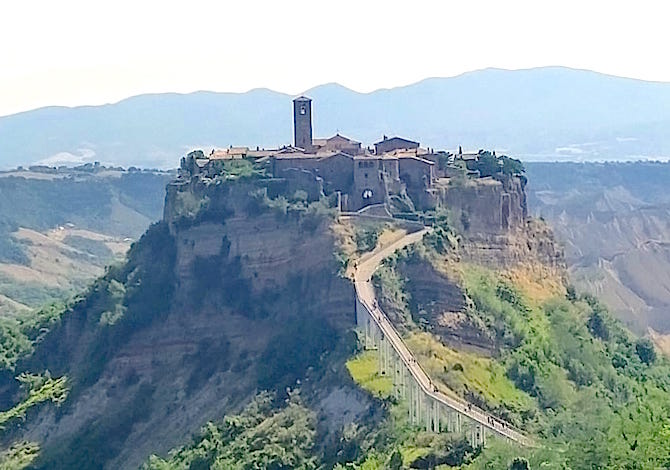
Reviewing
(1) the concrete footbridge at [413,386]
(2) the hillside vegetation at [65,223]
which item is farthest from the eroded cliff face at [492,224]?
(2) the hillside vegetation at [65,223]

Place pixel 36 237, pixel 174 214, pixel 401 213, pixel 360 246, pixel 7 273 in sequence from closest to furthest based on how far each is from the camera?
pixel 360 246
pixel 401 213
pixel 174 214
pixel 7 273
pixel 36 237

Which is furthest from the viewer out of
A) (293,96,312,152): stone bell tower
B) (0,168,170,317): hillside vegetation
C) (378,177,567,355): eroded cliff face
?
(0,168,170,317): hillside vegetation

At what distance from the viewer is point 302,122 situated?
6856 cm

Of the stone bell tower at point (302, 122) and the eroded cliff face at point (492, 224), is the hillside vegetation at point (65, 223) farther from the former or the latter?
the eroded cliff face at point (492, 224)

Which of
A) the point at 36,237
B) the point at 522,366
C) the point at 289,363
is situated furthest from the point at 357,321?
the point at 36,237

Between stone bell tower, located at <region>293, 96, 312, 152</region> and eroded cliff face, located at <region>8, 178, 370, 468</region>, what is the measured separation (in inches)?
299

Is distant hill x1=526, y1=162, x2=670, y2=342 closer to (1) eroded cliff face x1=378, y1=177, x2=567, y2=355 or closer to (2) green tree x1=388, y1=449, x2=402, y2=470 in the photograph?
(1) eroded cliff face x1=378, y1=177, x2=567, y2=355

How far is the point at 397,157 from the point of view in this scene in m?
60.9

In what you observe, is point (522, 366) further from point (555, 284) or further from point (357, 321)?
point (555, 284)

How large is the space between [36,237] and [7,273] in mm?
21889

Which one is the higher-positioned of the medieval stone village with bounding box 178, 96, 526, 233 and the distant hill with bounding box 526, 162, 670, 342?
the medieval stone village with bounding box 178, 96, 526, 233

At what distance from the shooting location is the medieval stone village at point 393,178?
196 ft

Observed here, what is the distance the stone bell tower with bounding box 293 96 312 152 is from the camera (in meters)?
68.1

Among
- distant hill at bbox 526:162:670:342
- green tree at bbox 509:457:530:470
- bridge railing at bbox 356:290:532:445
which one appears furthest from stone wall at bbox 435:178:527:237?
green tree at bbox 509:457:530:470
